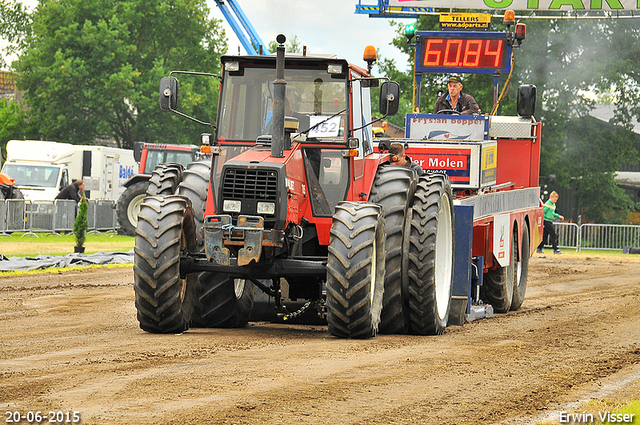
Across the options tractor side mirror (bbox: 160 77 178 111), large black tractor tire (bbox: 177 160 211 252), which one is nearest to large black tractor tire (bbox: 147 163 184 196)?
large black tractor tire (bbox: 177 160 211 252)

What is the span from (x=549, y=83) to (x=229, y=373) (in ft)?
104

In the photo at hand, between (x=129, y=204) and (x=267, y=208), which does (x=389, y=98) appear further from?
(x=129, y=204)

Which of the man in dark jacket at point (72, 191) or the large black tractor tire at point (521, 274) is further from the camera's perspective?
the man in dark jacket at point (72, 191)

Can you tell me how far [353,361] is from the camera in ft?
24.4

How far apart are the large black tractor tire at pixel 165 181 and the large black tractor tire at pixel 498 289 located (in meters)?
4.79

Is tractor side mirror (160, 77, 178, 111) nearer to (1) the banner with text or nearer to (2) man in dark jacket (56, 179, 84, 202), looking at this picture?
(2) man in dark jacket (56, 179, 84, 202)

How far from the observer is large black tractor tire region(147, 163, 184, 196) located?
1045cm

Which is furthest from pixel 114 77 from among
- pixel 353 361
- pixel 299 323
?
pixel 353 361

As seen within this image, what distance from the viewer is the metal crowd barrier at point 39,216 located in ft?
84.2

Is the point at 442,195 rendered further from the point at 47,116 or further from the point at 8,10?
the point at 8,10

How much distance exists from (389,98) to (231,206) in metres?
1.92

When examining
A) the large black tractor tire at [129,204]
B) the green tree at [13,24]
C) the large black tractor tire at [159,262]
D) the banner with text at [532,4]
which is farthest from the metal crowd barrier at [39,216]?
the green tree at [13,24]

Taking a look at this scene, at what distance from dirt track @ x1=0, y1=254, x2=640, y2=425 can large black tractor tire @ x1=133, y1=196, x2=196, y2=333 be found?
25 centimetres

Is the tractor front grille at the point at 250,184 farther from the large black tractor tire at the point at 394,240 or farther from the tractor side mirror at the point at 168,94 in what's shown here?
the large black tractor tire at the point at 394,240
